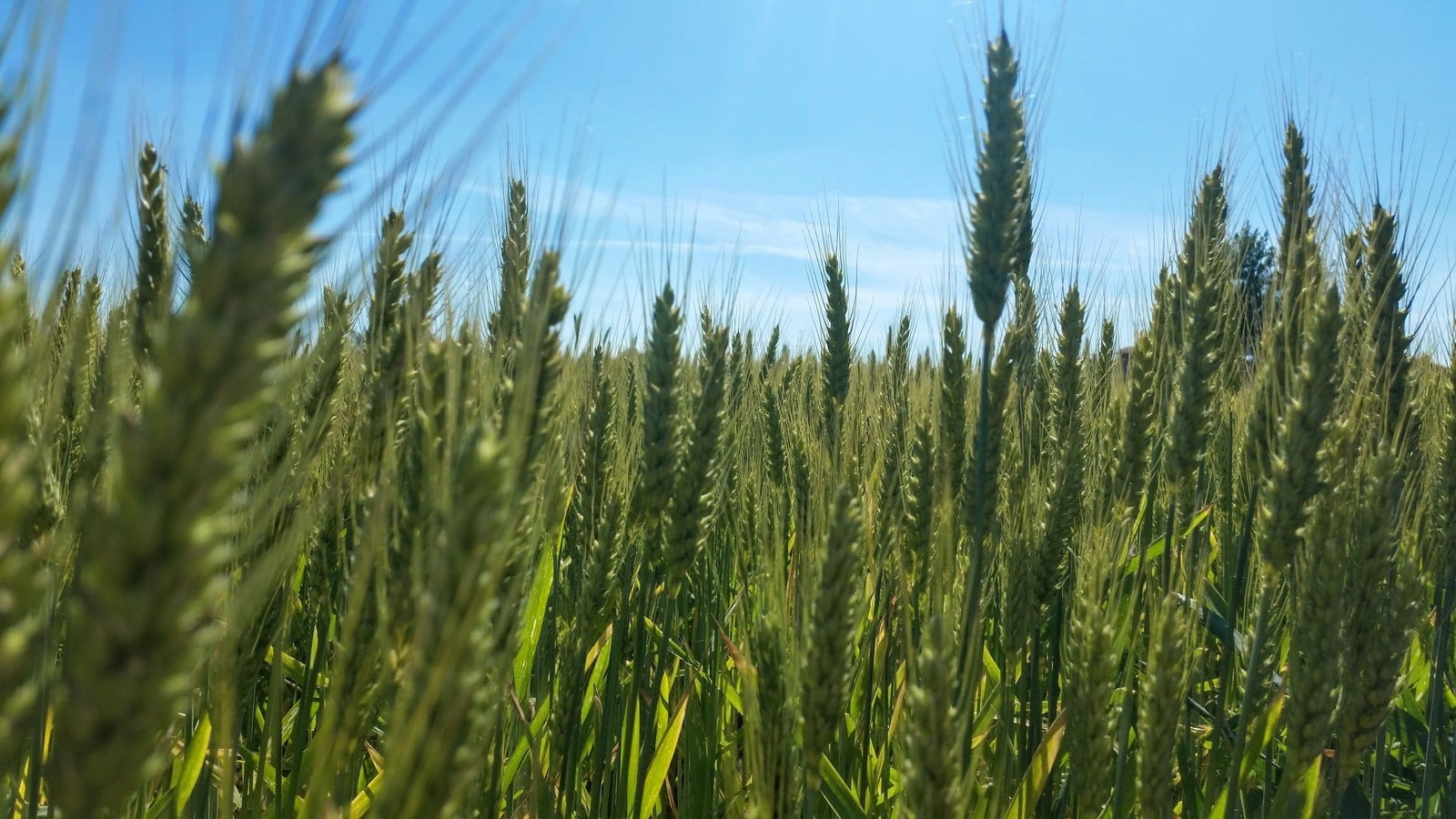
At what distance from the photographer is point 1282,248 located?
247 cm

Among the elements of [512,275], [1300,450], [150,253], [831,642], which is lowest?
[831,642]

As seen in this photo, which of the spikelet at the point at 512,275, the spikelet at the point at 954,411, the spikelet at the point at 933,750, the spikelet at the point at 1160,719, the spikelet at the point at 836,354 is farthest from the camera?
the spikelet at the point at 836,354

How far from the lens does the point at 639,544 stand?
7.18 ft

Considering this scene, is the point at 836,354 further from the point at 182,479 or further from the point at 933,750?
the point at 182,479

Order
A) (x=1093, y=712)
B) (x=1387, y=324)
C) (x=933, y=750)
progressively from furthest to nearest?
(x=1387, y=324) → (x=1093, y=712) → (x=933, y=750)

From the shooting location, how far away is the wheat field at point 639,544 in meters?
0.57

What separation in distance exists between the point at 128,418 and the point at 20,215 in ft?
1.58

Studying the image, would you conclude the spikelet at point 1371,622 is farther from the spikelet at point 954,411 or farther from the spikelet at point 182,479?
the spikelet at point 182,479

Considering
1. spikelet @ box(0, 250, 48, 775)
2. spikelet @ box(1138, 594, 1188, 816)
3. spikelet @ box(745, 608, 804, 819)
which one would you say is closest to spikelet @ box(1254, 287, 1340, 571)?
spikelet @ box(1138, 594, 1188, 816)

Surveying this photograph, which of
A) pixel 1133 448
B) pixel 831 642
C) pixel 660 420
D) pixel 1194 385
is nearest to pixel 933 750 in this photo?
pixel 831 642

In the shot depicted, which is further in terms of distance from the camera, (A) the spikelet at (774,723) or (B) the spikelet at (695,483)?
(B) the spikelet at (695,483)

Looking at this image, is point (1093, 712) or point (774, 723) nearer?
point (774, 723)

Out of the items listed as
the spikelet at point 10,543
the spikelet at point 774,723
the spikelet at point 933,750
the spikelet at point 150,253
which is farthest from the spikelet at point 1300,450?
the spikelet at point 150,253

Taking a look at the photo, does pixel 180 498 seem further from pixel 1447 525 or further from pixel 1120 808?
pixel 1447 525
